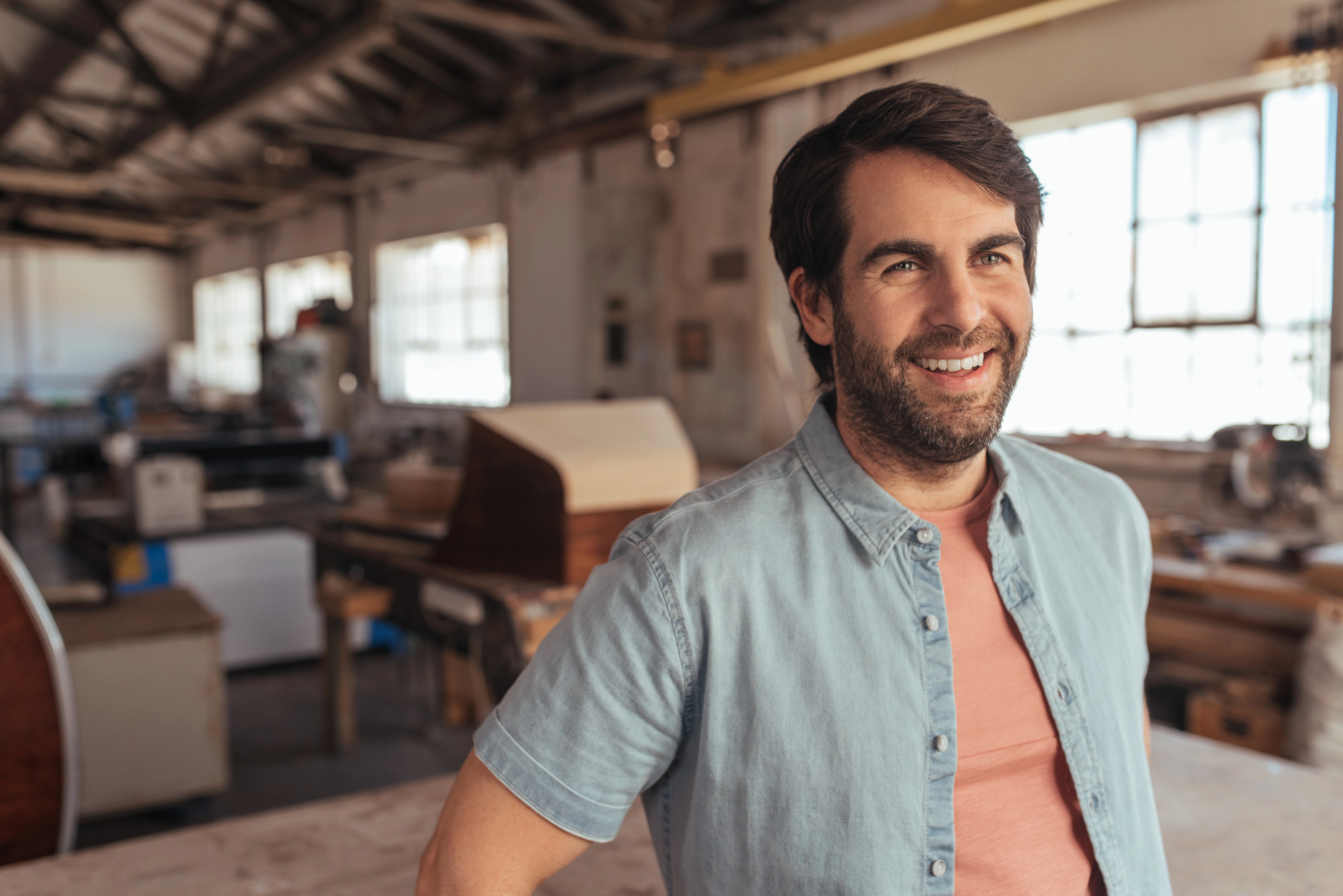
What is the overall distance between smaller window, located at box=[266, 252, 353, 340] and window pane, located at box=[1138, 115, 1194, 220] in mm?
9670

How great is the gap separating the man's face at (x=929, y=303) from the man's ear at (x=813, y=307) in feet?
0.20

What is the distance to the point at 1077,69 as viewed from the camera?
199 inches

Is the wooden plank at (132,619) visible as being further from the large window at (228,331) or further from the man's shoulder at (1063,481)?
the large window at (228,331)

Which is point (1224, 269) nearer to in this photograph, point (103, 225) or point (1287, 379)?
point (1287, 379)

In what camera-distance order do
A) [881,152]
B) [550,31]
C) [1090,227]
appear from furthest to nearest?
[550,31], [1090,227], [881,152]

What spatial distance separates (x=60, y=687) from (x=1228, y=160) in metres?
4.91

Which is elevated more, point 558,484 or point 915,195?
point 915,195

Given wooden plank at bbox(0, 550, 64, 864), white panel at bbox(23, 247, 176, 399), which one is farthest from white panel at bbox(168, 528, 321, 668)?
white panel at bbox(23, 247, 176, 399)

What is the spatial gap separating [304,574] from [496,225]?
5.51m

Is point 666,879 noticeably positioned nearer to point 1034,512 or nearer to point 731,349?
point 1034,512

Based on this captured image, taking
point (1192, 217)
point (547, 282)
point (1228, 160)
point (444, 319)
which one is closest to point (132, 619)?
point (1192, 217)

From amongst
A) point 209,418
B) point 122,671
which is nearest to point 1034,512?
point 122,671

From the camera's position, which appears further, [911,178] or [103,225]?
[103,225]

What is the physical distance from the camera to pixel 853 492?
41.6 inches
